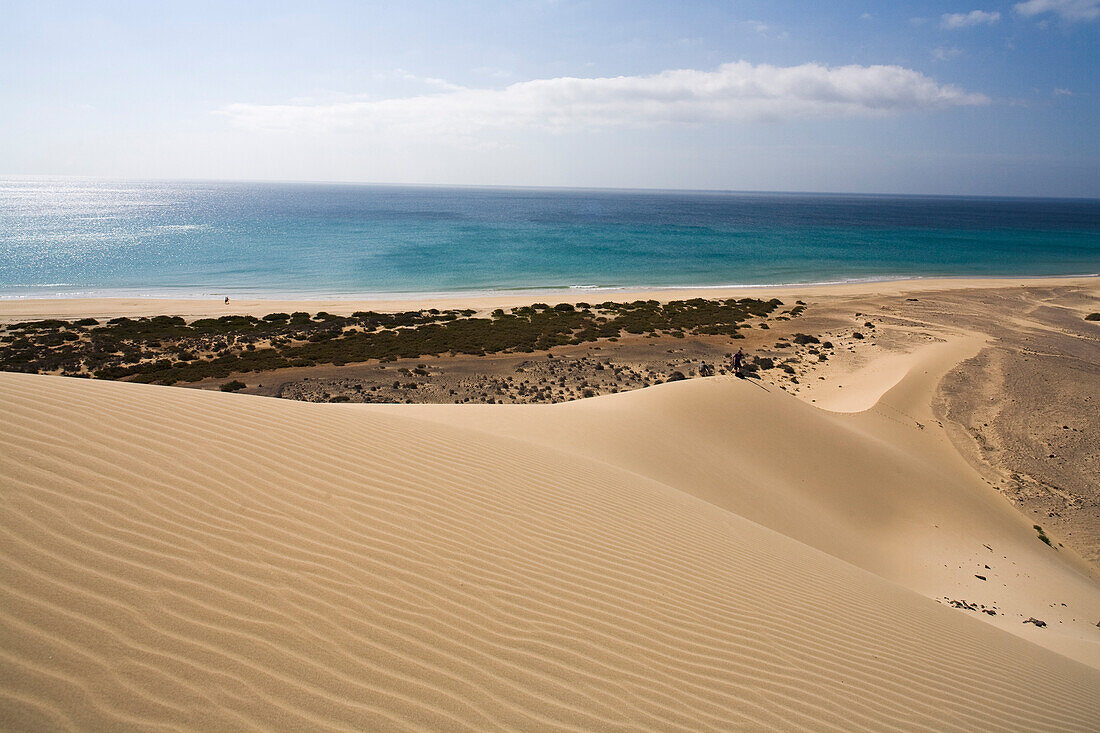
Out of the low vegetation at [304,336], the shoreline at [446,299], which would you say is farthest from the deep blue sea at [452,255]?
the low vegetation at [304,336]

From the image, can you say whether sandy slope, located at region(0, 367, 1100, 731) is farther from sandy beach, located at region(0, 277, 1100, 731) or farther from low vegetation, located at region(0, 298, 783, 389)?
low vegetation, located at region(0, 298, 783, 389)

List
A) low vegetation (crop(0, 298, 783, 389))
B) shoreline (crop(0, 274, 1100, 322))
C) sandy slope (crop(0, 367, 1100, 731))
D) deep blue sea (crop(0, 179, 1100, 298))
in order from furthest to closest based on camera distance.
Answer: deep blue sea (crop(0, 179, 1100, 298)) < shoreline (crop(0, 274, 1100, 322)) < low vegetation (crop(0, 298, 783, 389)) < sandy slope (crop(0, 367, 1100, 731))

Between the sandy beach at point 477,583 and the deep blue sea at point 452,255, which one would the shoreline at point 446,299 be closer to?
the deep blue sea at point 452,255

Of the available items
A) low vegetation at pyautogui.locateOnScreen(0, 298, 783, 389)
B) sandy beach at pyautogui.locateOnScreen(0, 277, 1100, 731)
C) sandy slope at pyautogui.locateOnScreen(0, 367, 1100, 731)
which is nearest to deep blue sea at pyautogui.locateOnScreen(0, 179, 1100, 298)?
low vegetation at pyautogui.locateOnScreen(0, 298, 783, 389)

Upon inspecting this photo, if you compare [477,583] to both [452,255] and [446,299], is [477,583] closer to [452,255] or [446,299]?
[446,299]

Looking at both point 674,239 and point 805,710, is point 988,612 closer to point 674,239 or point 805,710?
point 805,710

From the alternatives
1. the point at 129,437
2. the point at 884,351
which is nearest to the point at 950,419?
the point at 884,351

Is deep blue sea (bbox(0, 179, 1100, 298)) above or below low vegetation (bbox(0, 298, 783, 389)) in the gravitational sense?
above
